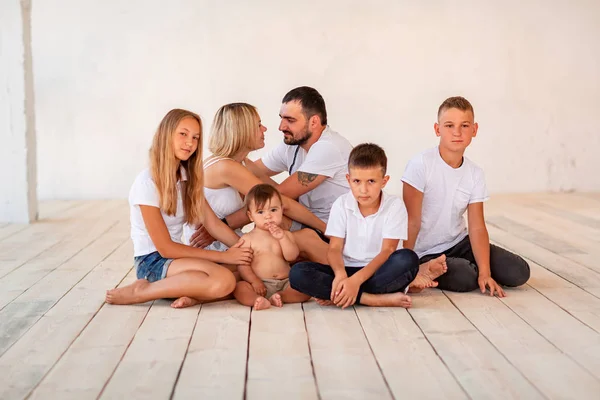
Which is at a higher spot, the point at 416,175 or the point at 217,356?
the point at 416,175

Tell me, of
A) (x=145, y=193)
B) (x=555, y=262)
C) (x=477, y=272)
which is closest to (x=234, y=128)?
(x=145, y=193)

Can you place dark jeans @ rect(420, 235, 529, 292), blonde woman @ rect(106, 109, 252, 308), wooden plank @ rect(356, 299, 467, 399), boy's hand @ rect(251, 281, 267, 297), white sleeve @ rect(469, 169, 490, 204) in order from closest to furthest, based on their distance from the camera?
wooden plank @ rect(356, 299, 467, 399) → blonde woman @ rect(106, 109, 252, 308) → boy's hand @ rect(251, 281, 267, 297) → dark jeans @ rect(420, 235, 529, 292) → white sleeve @ rect(469, 169, 490, 204)

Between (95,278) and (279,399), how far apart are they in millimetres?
2000

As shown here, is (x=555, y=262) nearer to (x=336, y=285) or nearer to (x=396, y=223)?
(x=396, y=223)

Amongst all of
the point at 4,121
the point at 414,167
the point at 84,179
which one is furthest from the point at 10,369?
the point at 84,179

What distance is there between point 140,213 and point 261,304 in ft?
2.25

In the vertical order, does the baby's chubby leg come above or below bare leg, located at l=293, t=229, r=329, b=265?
below

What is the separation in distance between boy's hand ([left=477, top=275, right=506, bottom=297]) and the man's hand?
51.4 inches

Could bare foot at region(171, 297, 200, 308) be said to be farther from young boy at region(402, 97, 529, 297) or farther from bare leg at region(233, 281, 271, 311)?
young boy at region(402, 97, 529, 297)

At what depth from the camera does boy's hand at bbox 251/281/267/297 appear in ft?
11.5

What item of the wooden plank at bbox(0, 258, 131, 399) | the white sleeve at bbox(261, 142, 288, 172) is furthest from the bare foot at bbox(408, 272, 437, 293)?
the wooden plank at bbox(0, 258, 131, 399)

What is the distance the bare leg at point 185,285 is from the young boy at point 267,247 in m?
0.14

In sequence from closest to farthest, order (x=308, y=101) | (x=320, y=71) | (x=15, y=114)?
(x=308, y=101)
(x=15, y=114)
(x=320, y=71)

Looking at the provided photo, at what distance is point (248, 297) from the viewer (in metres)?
3.42
